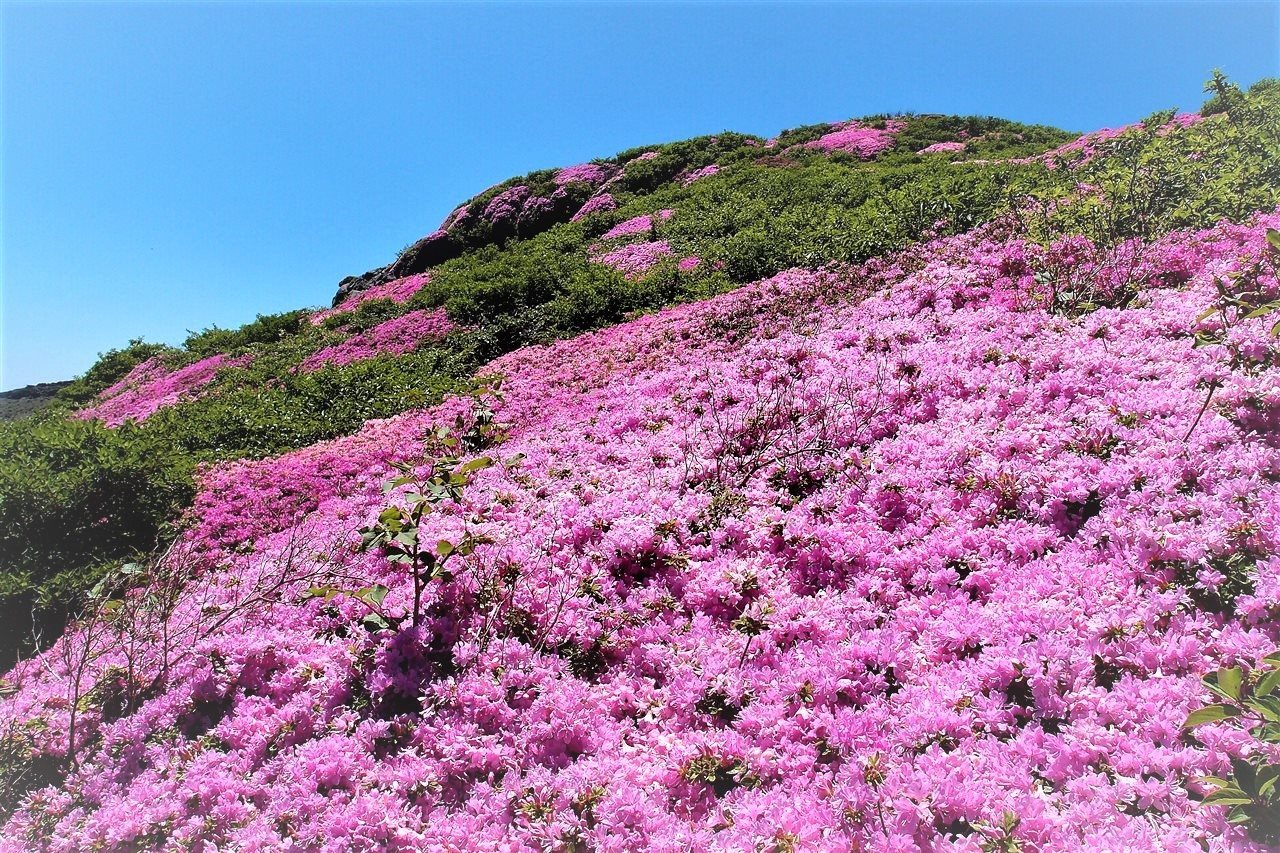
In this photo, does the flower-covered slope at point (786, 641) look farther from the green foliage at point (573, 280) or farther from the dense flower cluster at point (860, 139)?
the dense flower cluster at point (860, 139)

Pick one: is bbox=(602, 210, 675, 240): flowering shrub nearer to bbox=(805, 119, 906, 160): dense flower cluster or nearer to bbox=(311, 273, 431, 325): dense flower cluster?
bbox=(311, 273, 431, 325): dense flower cluster

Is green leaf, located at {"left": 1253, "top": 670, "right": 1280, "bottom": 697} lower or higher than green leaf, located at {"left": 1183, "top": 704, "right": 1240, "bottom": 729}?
higher

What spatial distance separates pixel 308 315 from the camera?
27406 mm

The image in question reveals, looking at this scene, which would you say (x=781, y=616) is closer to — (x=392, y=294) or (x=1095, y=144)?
(x=1095, y=144)

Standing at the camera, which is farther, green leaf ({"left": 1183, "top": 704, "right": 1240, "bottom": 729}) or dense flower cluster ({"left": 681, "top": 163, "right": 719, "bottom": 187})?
dense flower cluster ({"left": 681, "top": 163, "right": 719, "bottom": 187})

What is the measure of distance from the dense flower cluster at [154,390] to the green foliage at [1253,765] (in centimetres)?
2241

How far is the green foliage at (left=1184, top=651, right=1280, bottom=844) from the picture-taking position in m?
2.12

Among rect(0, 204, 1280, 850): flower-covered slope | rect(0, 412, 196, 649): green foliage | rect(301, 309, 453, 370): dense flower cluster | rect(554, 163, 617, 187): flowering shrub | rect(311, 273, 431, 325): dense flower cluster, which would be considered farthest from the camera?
rect(554, 163, 617, 187): flowering shrub

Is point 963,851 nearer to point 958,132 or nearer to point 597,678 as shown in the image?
point 597,678

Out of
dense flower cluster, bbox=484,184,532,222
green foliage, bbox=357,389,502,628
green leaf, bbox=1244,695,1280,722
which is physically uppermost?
dense flower cluster, bbox=484,184,532,222

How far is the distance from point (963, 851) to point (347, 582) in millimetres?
5215

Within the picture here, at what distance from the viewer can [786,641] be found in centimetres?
420

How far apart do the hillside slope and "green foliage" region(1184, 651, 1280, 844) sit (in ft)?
0.11

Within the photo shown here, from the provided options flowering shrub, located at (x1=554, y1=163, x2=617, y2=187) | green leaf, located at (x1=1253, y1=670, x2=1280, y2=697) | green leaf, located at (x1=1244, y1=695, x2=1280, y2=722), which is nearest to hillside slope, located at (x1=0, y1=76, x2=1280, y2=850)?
green leaf, located at (x1=1253, y1=670, x2=1280, y2=697)
